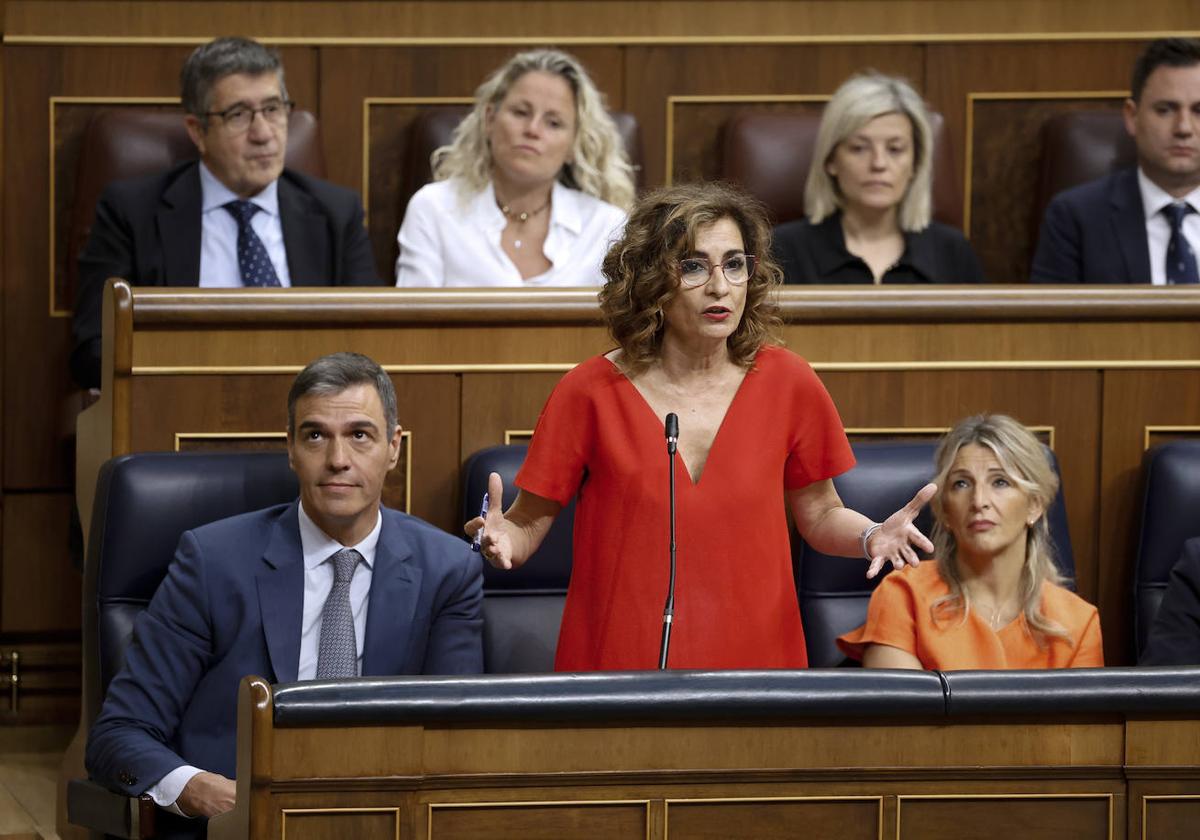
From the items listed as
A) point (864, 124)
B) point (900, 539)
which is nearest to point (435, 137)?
point (864, 124)

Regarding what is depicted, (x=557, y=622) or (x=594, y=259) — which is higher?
(x=594, y=259)

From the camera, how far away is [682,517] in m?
1.29

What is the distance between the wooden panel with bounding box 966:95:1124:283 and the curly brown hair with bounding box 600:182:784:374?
1.14 meters

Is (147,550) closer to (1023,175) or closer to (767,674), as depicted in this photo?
(767,674)

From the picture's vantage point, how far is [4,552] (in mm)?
2135

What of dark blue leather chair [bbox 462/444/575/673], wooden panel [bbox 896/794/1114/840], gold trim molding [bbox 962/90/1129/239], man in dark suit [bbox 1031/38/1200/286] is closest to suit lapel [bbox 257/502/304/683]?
dark blue leather chair [bbox 462/444/575/673]

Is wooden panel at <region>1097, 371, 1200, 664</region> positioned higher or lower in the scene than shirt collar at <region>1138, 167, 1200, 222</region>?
lower

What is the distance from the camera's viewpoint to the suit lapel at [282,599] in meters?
1.42

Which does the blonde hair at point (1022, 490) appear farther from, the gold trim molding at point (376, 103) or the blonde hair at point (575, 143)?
the gold trim molding at point (376, 103)

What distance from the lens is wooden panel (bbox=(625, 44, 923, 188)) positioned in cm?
238

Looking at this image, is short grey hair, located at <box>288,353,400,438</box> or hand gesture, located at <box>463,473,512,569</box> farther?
short grey hair, located at <box>288,353,400,438</box>

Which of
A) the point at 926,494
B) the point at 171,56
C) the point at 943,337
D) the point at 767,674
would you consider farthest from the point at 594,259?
the point at 767,674

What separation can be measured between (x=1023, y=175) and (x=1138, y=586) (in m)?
0.83

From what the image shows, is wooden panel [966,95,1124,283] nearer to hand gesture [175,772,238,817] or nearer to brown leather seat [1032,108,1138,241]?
brown leather seat [1032,108,1138,241]
